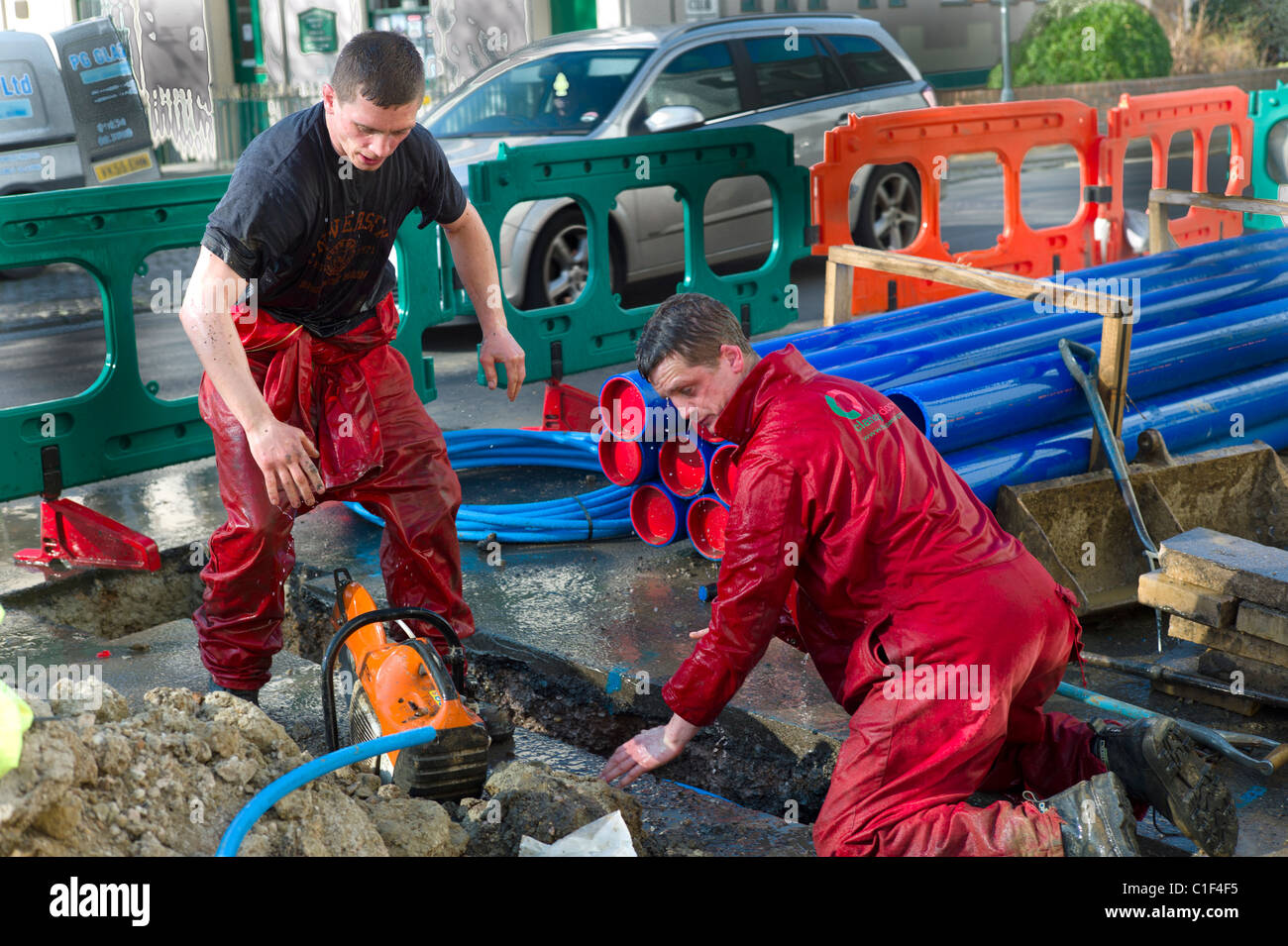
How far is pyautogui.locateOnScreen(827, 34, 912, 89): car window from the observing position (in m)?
10.6

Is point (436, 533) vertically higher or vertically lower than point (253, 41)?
lower

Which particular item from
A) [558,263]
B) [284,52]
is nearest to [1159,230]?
[558,263]

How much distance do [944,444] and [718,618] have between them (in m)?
1.88

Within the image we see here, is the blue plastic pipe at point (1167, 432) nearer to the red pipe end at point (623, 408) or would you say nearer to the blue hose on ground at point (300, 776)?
the red pipe end at point (623, 408)

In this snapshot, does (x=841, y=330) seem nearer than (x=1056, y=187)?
Yes

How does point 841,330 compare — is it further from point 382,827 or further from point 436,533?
point 382,827

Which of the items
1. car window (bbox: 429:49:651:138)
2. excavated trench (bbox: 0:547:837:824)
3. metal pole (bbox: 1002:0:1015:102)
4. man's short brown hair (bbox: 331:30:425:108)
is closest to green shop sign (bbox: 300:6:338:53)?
metal pole (bbox: 1002:0:1015:102)

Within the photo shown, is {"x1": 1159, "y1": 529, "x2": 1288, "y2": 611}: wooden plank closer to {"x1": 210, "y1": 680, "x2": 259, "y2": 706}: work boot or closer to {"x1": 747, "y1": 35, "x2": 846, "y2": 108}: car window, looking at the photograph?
{"x1": 210, "y1": 680, "x2": 259, "y2": 706}: work boot

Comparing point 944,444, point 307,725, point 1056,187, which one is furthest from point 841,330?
point 1056,187

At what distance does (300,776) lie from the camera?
106 inches

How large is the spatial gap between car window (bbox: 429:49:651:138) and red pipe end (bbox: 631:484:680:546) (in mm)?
4439

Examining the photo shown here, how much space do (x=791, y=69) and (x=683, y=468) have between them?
6.17 metres

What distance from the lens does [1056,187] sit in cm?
1603

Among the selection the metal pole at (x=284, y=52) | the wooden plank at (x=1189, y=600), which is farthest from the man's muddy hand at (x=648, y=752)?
the metal pole at (x=284, y=52)
